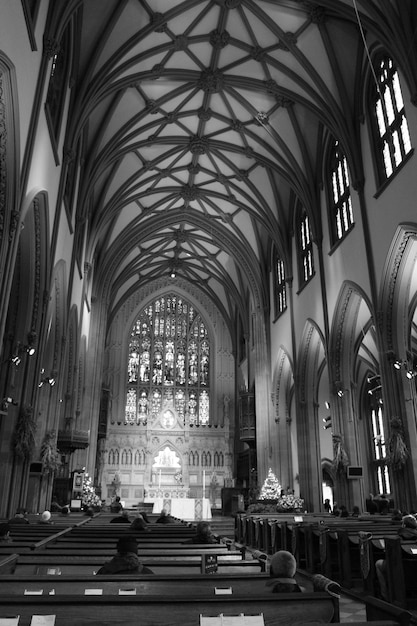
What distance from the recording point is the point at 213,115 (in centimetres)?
2188

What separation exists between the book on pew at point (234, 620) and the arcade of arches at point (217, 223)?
8.49m

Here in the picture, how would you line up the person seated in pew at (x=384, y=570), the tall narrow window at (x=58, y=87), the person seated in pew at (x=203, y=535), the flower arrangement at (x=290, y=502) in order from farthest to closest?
the flower arrangement at (x=290, y=502), the tall narrow window at (x=58, y=87), the person seated in pew at (x=384, y=570), the person seated in pew at (x=203, y=535)

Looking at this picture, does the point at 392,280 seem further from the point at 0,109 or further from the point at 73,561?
the point at 73,561

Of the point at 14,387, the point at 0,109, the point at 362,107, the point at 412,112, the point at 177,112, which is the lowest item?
the point at 14,387

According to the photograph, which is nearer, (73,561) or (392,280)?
(73,561)

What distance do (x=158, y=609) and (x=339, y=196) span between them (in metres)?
18.4

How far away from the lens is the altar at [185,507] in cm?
2478

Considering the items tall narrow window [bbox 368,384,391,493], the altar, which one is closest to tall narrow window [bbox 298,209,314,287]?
tall narrow window [bbox 368,384,391,493]

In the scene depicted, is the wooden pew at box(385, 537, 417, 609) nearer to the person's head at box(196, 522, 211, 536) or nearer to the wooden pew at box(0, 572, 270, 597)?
the person's head at box(196, 522, 211, 536)

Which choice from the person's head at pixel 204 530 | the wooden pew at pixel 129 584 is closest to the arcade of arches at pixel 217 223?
the person's head at pixel 204 530

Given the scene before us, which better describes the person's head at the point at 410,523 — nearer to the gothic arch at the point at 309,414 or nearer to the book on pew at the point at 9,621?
the book on pew at the point at 9,621

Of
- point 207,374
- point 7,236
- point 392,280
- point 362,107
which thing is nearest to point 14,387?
point 7,236

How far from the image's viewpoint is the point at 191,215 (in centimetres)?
2953

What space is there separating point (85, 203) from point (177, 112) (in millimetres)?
5721
